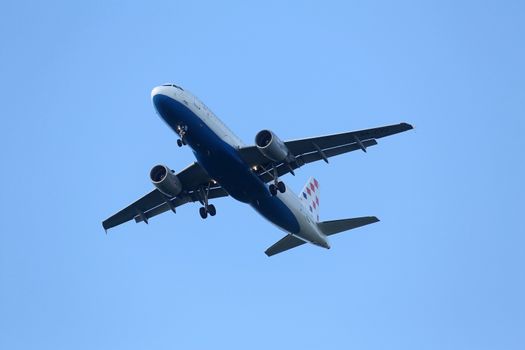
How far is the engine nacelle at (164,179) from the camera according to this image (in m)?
47.4

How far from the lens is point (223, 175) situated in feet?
149

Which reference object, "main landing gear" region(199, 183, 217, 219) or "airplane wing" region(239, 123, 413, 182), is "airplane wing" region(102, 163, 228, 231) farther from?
"airplane wing" region(239, 123, 413, 182)

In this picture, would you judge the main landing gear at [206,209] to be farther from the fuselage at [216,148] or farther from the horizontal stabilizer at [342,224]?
the horizontal stabilizer at [342,224]

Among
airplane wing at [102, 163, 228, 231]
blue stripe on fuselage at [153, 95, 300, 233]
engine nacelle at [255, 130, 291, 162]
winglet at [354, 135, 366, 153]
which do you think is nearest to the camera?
blue stripe on fuselage at [153, 95, 300, 233]

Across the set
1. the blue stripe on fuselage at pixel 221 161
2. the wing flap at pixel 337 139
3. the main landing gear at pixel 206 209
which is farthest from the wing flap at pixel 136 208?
the wing flap at pixel 337 139

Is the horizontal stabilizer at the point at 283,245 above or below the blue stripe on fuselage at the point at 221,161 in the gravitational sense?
below

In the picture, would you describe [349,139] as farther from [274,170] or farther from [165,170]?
[165,170]

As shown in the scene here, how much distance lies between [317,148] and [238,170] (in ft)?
13.8

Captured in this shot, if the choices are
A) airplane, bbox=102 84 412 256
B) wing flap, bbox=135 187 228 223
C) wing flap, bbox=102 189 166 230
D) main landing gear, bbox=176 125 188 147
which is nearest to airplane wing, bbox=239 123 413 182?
airplane, bbox=102 84 412 256

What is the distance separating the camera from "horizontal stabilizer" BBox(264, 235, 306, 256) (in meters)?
52.9

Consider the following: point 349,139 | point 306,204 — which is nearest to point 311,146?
point 349,139

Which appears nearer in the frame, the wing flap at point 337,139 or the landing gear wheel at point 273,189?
the wing flap at point 337,139

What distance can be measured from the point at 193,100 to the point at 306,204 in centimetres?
1269

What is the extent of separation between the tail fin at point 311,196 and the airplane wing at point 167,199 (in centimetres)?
570
